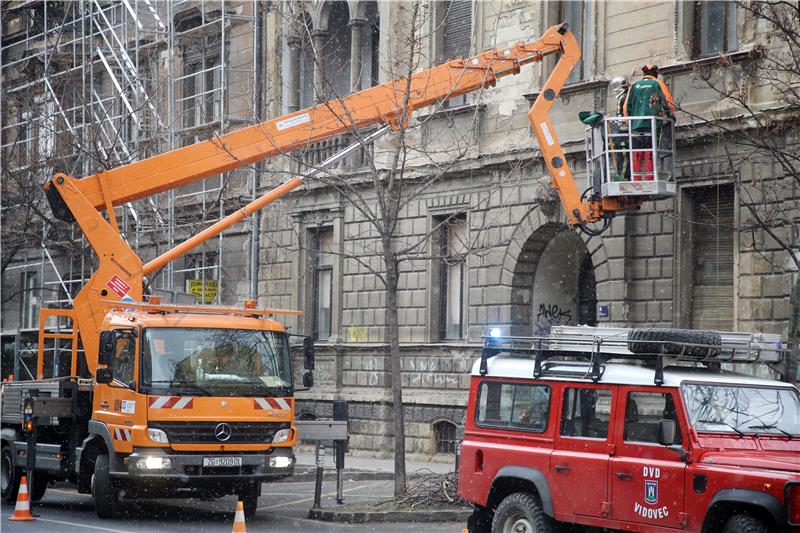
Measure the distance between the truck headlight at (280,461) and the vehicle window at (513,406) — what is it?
4.39 meters

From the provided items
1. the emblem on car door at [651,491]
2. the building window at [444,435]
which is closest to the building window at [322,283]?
the building window at [444,435]

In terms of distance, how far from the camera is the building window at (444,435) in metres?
26.2

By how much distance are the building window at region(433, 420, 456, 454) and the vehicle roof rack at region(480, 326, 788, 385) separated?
1322 centimetres

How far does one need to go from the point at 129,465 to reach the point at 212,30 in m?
18.3

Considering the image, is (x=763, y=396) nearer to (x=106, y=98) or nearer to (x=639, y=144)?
(x=639, y=144)

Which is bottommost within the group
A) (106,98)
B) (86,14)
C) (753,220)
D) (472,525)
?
(472,525)

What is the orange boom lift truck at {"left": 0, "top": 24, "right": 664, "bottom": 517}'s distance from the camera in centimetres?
1655

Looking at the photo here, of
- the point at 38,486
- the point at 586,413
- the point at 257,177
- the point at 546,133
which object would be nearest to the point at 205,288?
the point at 257,177

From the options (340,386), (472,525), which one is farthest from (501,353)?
(340,386)

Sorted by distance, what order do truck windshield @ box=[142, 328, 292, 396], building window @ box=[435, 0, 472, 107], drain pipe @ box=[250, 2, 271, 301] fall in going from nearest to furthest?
1. truck windshield @ box=[142, 328, 292, 396]
2. building window @ box=[435, 0, 472, 107]
3. drain pipe @ box=[250, 2, 271, 301]

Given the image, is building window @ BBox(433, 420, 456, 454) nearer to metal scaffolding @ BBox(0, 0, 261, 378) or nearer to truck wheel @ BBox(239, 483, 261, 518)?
metal scaffolding @ BBox(0, 0, 261, 378)

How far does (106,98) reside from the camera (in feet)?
109

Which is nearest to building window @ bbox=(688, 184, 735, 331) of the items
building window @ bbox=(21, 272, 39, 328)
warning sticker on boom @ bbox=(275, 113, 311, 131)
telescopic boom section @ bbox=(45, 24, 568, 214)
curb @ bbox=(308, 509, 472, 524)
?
telescopic boom section @ bbox=(45, 24, 568, 214)

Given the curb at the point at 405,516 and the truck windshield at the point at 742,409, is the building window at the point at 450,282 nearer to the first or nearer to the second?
the curb at the point at 405,516
